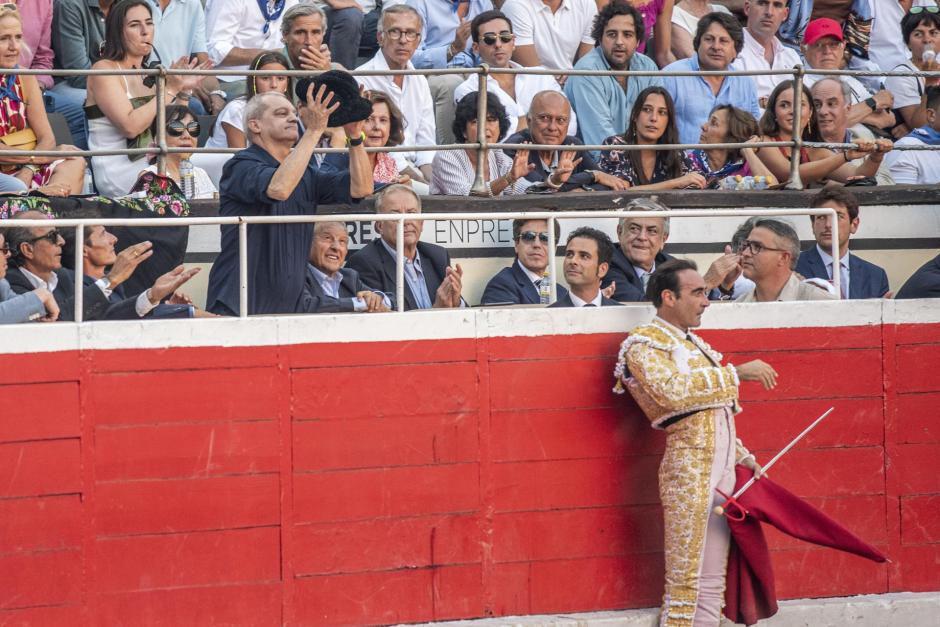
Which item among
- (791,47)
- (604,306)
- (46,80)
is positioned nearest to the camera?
(604,306)

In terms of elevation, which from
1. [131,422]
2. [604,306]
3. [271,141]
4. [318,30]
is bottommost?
[131,422]

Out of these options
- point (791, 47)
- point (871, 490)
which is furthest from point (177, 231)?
point (791, 47)

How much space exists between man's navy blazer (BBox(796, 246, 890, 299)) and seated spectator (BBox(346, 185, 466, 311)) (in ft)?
6.75

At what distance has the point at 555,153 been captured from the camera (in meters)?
8.99

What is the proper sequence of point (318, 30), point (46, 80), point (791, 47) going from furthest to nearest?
point (791, 47) < point (46, 80) < point (318, 30)

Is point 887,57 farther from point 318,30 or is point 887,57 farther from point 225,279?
point 225,279

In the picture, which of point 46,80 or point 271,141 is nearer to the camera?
point 271,141

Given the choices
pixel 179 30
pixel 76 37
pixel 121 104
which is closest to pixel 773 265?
pixel 121 104

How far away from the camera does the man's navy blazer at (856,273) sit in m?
8.52

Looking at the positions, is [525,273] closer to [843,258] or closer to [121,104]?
→ [843,258]

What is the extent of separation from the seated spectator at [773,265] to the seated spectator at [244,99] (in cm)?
265

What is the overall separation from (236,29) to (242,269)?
365 cm

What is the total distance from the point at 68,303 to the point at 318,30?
103 inches

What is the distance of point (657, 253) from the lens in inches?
314
